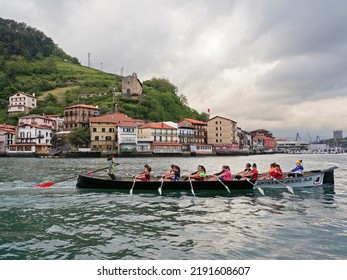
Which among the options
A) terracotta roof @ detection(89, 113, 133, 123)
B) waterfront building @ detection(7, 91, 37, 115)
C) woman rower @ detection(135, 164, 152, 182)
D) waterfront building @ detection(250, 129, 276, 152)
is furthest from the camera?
waterfront building @ detection(250, 129, 276, 152)

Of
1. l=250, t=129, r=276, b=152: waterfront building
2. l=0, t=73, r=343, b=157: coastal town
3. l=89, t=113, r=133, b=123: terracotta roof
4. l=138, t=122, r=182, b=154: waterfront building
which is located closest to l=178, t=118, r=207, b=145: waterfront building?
l=0, t=73, r=343, b=157: coastal town

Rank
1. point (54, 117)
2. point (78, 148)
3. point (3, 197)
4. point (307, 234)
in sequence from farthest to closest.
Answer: point (54, 117) → point (78, 148) → point (3, 197) → point (307, 234)

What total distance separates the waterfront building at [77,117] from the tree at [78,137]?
26.5 feet

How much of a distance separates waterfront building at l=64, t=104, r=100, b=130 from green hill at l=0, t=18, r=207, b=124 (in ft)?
42.8

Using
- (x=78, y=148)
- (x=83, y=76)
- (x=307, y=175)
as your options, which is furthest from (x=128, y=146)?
(x=83, y=76)

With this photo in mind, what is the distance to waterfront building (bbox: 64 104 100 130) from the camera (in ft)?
317

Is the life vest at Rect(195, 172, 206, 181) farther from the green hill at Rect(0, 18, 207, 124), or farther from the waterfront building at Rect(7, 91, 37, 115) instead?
the waterfront building at Rect(7, 91, 37, 115)

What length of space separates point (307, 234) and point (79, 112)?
94533 millimetres

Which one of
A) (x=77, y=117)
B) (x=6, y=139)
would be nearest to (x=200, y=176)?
(x=77, y=117)

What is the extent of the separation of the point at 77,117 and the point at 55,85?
61308 mm

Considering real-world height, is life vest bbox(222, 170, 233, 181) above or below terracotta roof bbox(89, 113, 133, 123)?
below

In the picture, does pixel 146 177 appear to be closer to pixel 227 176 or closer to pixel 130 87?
pixel 227 176

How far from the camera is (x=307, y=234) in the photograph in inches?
404

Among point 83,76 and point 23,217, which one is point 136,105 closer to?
point 83,76
